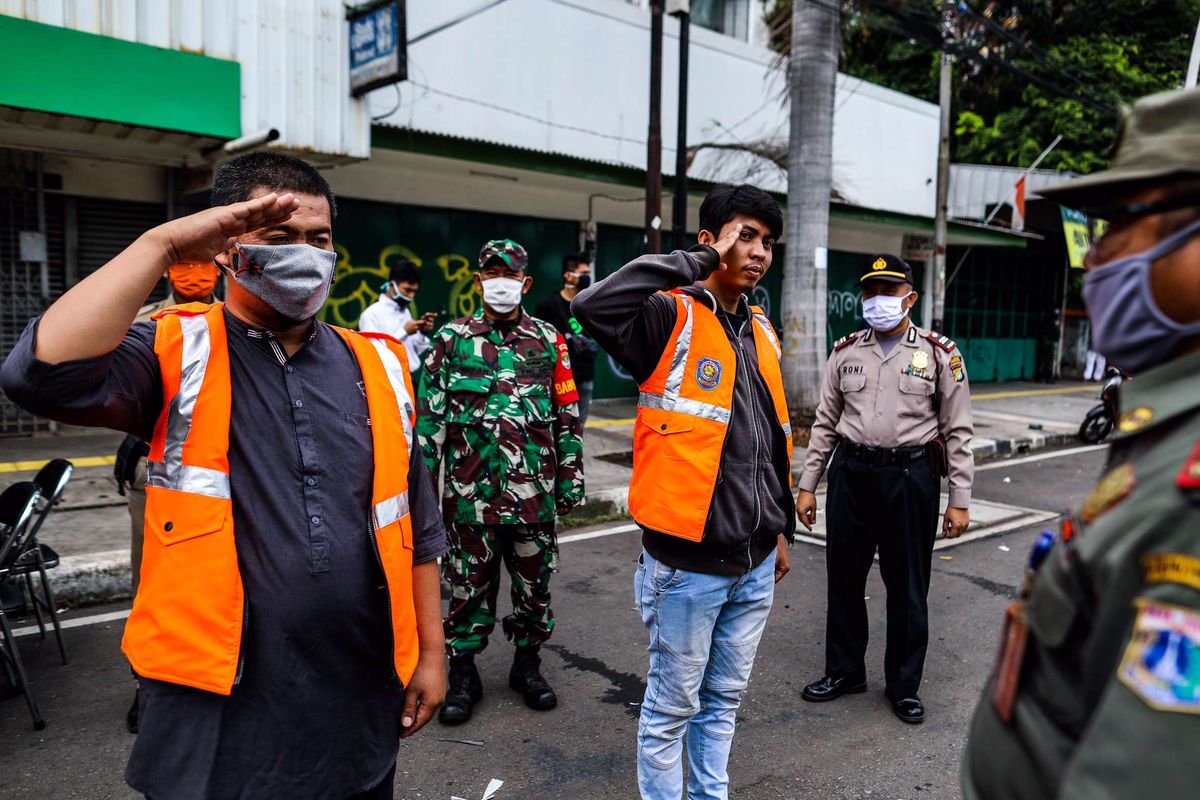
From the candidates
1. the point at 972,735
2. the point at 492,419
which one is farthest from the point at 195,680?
the point at 492,419

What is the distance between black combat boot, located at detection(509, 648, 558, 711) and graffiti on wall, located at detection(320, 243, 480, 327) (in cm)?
639

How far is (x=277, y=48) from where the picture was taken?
27.8ft

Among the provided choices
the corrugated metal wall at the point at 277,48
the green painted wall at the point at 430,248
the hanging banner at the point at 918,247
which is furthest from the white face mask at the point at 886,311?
the hanging banner at the point at 918,247

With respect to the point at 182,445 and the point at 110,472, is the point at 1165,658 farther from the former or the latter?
the point at 110,472

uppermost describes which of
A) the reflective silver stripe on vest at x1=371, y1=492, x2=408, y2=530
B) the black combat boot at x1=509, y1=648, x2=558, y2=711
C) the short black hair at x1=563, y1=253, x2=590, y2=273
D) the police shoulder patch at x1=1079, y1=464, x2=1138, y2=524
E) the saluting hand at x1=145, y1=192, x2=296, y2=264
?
the short black hair at x1=563, y1=253, x2=590, y2=273

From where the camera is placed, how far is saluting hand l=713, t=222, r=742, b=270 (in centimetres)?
266

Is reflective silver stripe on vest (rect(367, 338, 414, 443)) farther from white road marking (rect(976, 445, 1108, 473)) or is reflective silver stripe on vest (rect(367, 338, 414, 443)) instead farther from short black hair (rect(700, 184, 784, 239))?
white road marking (rect(976, 445, 1108, 473))

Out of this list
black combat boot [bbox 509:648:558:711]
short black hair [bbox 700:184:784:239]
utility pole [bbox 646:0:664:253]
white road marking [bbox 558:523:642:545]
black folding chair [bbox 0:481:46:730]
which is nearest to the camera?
short black hair [bbox 700:184:784:239]

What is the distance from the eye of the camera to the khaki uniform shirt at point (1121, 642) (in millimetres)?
963

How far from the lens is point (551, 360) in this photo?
4164 mm

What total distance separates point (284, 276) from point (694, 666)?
1582mm

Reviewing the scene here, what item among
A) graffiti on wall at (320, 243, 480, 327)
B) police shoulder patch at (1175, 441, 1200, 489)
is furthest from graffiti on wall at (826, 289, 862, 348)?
police shoulder patch at (1175, 441, 1200, 489)

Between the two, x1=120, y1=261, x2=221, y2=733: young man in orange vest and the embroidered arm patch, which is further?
the embroidered arm patch

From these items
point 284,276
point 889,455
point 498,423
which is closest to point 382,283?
point 498,423
